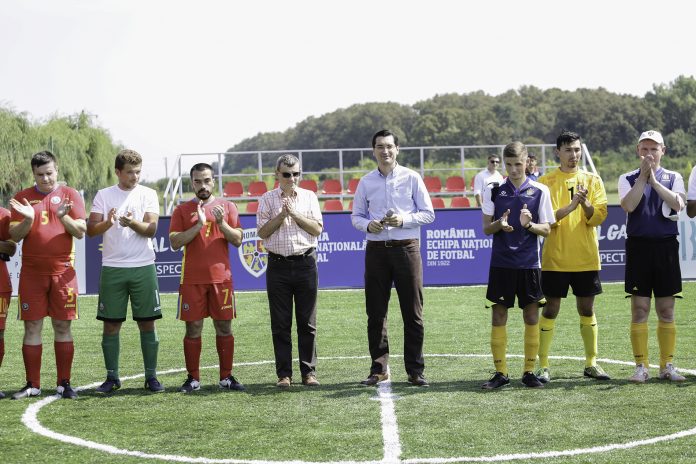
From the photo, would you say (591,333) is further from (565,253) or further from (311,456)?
(311,456)

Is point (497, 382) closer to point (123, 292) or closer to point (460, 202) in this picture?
point (123, 292)

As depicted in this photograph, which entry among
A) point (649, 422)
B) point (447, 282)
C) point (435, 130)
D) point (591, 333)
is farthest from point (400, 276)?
point (435, 130)

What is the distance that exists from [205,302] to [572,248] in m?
3.27

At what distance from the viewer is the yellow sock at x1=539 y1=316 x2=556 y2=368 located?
28.8ft

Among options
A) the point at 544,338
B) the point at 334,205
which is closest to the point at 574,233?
the point at 544,338

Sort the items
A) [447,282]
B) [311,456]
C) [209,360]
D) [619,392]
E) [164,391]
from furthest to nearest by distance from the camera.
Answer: [447,282], [209,360], [164,391], [619,392], [311,456]

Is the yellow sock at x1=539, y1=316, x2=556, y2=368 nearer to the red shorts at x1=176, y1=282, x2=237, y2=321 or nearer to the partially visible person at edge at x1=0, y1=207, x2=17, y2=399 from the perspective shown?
the red shorts at x1=176, y1=282, x2=237, y2=321

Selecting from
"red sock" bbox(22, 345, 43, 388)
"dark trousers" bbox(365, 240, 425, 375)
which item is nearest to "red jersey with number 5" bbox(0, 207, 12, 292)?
"red sock" bbox(22, 345, 43, 388)

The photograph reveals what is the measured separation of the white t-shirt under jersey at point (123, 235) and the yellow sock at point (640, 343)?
4.30 m

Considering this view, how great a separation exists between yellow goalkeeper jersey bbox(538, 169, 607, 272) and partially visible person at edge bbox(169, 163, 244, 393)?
9.12 ft

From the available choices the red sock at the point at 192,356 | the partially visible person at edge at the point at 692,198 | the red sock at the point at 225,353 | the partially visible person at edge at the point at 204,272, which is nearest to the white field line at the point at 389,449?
the red sock at the point at 192,356

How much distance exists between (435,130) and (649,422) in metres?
Result: 78.0

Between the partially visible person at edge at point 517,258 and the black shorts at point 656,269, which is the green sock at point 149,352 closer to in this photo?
the partially visible person at edge at point 517,258

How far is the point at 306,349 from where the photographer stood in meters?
8.95
